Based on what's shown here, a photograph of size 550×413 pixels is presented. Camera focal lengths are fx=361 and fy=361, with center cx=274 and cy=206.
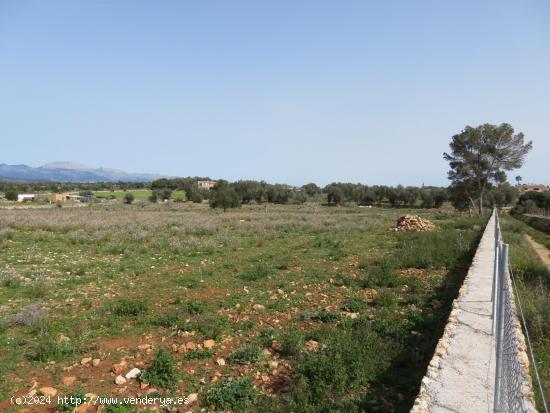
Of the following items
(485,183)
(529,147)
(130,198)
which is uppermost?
(529,147)

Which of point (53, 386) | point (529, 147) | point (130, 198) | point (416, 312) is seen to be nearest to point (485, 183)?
point (529, 147)

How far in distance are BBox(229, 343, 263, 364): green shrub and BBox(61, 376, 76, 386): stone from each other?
2.19m

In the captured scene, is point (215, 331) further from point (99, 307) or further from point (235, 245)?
point (235, 245)

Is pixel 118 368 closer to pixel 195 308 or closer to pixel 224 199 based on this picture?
pixel 195 308

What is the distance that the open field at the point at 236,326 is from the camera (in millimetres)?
4816

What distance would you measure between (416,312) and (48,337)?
690 cm

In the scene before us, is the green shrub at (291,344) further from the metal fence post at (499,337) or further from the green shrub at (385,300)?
the metal fence post at (499,337)

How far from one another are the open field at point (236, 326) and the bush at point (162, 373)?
0.7 inches

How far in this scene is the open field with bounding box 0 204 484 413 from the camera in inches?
190

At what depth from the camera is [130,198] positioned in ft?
281

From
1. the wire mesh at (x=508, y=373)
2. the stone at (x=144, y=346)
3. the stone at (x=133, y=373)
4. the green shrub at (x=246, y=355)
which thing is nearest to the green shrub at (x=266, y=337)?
the green shrub at (x=246, y=355)

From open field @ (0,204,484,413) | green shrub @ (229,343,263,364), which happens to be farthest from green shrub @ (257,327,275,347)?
green shrub @ (229,343,263,364)

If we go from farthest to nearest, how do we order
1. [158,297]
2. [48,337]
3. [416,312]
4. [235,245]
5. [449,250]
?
[235,245]
[449,250]
[158,297]
[416,312]
[48,337]

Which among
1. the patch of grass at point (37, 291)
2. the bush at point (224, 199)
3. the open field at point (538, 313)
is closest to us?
the open field at point (538, 313)
